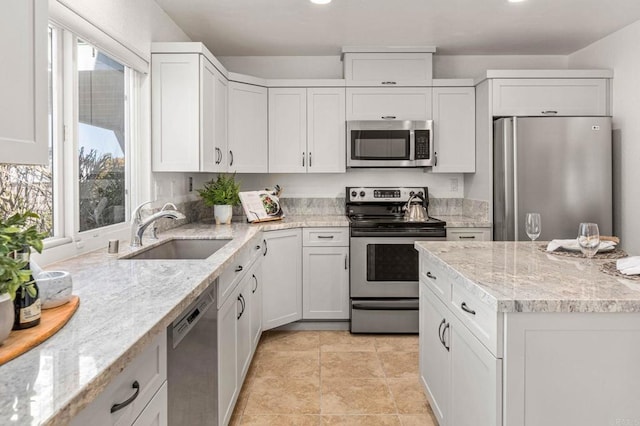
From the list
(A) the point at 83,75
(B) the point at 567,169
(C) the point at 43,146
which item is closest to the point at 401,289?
(B) the point at 567,169

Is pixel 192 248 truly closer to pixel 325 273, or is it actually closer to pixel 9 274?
pixel 325 273

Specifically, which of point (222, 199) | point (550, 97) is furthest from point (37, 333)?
point (550, 97)

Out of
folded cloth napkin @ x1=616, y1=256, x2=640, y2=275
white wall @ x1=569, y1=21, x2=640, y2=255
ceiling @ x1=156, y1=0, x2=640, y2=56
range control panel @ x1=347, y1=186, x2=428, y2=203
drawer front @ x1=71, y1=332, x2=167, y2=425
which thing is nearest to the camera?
drawer front @ x1=71, y1=332, x2=167, y2=425

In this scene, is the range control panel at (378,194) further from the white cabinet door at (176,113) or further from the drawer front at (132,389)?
the drawer front at (132,389)

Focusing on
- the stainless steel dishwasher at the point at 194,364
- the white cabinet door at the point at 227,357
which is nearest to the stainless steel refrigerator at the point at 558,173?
the white cabinet door at the point at 227,357

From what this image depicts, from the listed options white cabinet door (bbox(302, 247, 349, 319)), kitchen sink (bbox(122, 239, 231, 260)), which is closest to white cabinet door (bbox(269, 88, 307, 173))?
white cabinet door (bbox(302, 247, 349, 319))

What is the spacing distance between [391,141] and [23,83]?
307cm

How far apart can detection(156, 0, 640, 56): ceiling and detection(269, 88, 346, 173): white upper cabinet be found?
17.6 inches

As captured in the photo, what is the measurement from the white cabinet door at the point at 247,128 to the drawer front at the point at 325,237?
740 millimetres

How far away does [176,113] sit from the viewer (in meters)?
2.88

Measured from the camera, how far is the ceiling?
116 inches

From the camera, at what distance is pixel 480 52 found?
402cm

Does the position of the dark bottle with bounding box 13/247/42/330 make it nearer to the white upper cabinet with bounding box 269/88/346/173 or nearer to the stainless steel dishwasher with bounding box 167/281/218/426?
the stainless steel dishwasher with bounding box 167/281/218/426

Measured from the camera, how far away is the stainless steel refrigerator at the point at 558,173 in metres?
3.31
